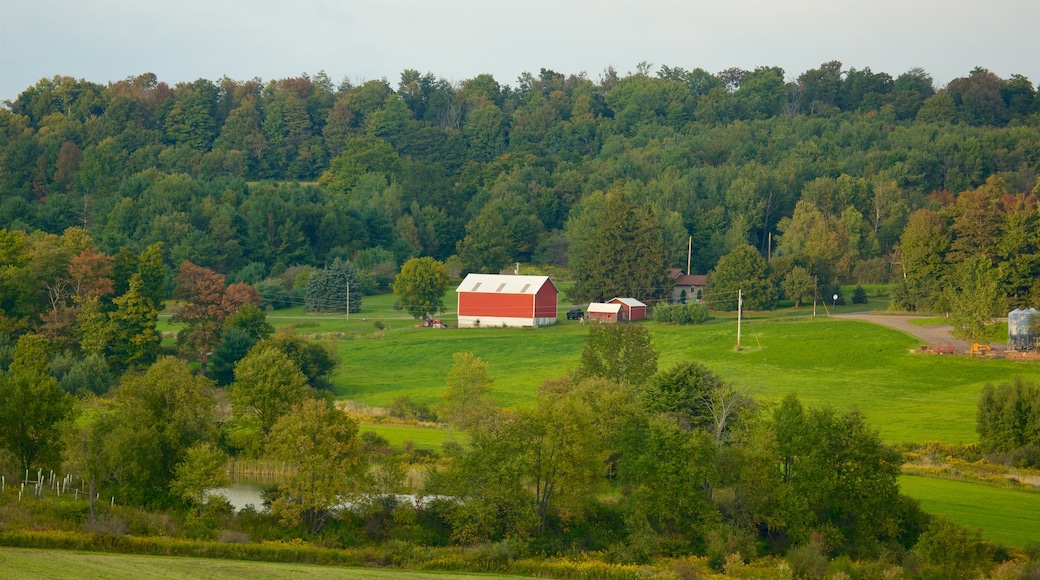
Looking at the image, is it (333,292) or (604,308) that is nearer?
(604,308)

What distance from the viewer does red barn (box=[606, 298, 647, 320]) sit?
71062 mm

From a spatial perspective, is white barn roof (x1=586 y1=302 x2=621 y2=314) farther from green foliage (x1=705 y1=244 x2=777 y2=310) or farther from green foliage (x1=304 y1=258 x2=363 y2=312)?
green foliage (x1=304 y1=258 x2=363 y2=312)

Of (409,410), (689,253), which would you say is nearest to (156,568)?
(409,410)

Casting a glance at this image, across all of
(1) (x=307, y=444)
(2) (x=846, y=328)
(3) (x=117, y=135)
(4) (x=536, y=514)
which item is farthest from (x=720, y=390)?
(3) (x=117, y=135)

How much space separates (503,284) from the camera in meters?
69.6

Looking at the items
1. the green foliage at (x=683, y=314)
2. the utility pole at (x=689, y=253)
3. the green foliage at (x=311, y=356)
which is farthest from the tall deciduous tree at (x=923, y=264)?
the green foliage at (x=311, y=356)

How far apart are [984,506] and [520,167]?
82.5 metres

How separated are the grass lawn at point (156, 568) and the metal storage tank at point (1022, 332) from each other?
36.4m

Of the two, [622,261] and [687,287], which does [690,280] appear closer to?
[687,287]

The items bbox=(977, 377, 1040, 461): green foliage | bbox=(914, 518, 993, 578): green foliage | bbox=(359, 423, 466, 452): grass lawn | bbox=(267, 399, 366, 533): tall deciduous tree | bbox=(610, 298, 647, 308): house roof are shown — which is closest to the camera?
bbox=(914, 518, 993, 578): green foliage

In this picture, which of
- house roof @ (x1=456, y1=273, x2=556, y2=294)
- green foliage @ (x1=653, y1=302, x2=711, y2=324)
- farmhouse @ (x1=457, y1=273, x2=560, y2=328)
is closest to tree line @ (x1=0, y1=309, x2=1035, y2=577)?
green foliage @ (x1=653, y1=302, x2=711, y2=324)

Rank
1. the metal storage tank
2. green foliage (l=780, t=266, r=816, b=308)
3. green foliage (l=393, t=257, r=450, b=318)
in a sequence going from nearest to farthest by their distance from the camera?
the metal storage tank, green foliage (l=393, t=257, r=450, b=318), green foliage (l=780, t=266, r=816, b=308)

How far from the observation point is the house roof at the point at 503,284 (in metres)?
68.6

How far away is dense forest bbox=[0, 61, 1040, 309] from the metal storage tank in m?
9.67
